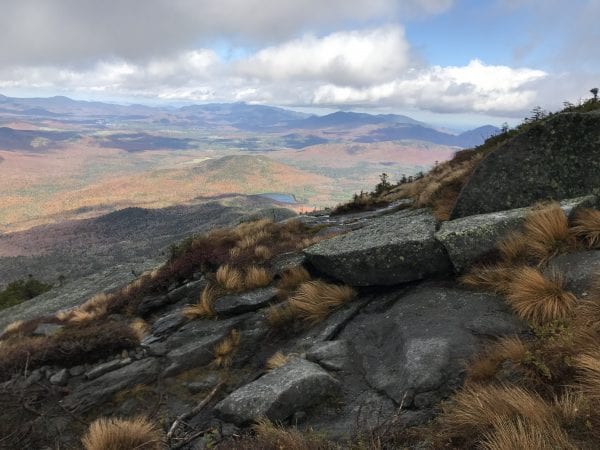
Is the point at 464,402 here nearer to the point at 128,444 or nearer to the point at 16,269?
the point at 128,444

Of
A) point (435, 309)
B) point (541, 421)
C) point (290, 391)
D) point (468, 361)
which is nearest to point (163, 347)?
point (290, 391)

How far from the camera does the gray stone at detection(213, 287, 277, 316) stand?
998 cm

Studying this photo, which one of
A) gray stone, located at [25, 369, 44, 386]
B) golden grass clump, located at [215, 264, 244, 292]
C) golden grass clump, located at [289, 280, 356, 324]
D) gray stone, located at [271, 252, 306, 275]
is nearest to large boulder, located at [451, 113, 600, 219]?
golden grass clump, located at [289, 280, 356, 324]

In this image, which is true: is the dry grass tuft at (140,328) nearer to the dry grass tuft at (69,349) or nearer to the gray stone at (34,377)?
the dry grass tuft at (69,349)

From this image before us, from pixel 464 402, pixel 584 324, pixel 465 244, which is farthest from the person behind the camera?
pixel 465 244

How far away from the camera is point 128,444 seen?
5.21m

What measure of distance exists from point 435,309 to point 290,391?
119 inches

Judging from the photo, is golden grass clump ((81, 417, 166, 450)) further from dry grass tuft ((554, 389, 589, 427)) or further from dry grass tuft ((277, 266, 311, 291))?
dry grass tuft ((277, 266, 311, 291))

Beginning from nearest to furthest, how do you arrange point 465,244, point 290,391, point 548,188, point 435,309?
1. point 290,391
2. point 435,309
3. point 465,244
4. point 548,188

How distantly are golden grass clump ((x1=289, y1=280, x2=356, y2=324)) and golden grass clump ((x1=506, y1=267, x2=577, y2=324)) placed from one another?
3.37 m

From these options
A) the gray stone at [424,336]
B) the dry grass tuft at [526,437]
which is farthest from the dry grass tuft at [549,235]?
the dry grass tuft at [526,437]

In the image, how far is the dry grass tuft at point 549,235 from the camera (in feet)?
22.7

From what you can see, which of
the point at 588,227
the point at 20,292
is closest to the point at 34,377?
the point at 588,227

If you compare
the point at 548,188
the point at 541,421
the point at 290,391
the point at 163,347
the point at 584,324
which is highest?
the point at 548,188
